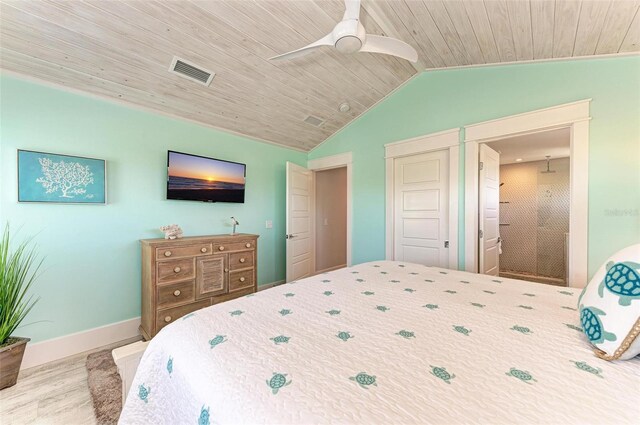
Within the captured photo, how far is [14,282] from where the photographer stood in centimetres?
185

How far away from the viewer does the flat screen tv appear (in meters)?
2.78

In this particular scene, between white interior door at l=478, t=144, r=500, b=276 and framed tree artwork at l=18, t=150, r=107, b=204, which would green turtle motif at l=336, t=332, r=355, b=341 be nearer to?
white interior door at l=478, t=144, r=500, b=276

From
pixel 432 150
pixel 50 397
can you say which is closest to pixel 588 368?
pixel 432 150

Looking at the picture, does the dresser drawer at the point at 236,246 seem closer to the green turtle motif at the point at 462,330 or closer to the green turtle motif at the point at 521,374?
the green turtle motif at the point at 462,330

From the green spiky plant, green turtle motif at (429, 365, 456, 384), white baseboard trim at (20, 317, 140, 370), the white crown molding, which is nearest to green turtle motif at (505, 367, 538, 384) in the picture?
green turtle motif at (429, 365, 456, 384)

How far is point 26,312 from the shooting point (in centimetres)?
201

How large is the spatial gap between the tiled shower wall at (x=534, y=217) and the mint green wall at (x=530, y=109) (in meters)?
2.69

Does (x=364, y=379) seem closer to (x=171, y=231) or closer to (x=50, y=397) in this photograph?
(x=50, y=397)

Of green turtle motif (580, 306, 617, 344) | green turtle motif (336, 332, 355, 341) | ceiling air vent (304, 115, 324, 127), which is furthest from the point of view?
ceiling air vent (304, 115, 324, 127)

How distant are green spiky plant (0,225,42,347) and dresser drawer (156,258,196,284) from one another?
90 cm

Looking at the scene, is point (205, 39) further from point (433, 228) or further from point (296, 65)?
point (433, 228)

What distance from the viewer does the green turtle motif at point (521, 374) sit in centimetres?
74

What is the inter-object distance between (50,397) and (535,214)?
641 cm

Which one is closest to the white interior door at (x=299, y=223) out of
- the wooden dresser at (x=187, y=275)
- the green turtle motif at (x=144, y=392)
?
the wooden dresser at (x=187, y=275)
